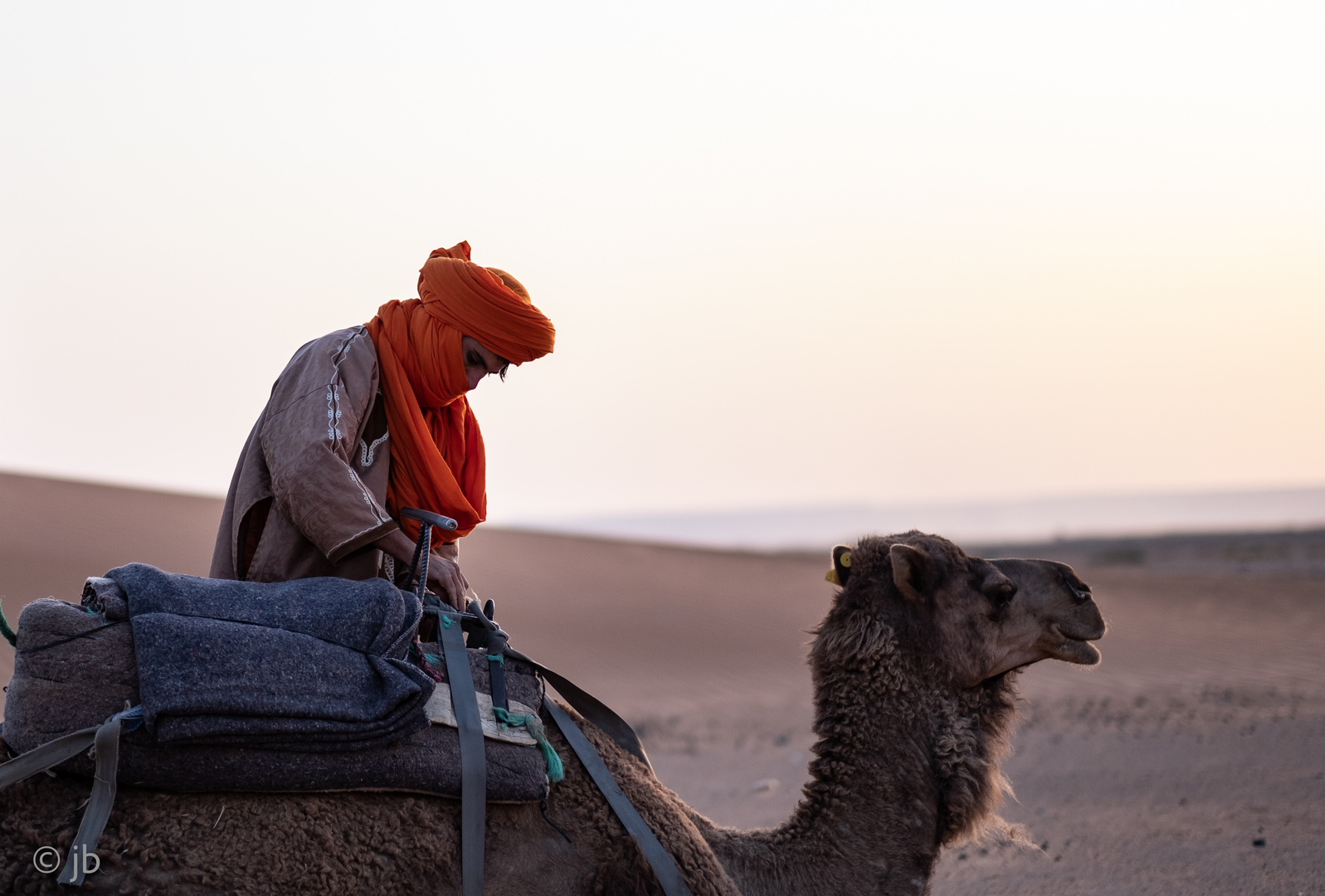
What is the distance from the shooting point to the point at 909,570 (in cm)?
434

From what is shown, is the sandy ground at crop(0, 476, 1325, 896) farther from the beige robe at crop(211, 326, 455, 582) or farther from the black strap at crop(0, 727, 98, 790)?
the black strap at crop(0, 727, 98, 790)

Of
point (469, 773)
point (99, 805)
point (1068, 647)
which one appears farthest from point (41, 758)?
point (1068, 647)

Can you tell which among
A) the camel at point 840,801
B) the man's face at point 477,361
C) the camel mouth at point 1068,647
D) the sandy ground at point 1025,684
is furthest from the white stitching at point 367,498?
the sandy ground at point 1025,684

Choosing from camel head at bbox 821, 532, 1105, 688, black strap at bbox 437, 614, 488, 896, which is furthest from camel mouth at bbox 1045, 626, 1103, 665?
black strap at bbox 437, 614, 488, 896

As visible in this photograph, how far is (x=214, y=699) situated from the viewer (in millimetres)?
3215

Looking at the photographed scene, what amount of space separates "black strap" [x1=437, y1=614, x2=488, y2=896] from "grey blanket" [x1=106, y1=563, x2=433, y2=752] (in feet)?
0.52

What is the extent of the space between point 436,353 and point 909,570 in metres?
1.82

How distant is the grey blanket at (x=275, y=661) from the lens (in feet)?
10.5

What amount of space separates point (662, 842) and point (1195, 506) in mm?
195013

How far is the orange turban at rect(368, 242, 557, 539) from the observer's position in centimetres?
430

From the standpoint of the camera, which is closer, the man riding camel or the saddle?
the saddle

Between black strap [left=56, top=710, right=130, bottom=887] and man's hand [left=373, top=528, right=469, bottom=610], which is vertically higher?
man's hand [left=373, top=528, right=469, bottom=610]

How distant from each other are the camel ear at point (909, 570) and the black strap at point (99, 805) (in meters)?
2.49

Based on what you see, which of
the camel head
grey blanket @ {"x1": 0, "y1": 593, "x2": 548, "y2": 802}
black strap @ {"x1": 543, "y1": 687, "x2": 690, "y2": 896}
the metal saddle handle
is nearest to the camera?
grey blanket @ {"x1": 0, "y1": 593, "x2": 548, "y2": 802}
